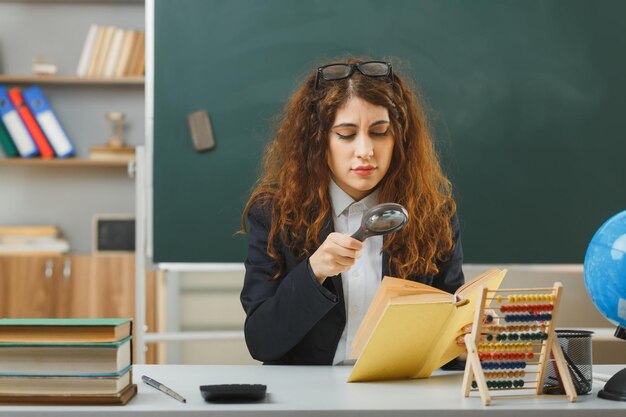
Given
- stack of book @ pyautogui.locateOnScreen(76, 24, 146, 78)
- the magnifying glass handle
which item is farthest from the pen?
stack of book @ pyautogui.locateOnScreen(76, 24, 146, 78)

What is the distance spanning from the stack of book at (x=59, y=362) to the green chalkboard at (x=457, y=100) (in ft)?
6.72

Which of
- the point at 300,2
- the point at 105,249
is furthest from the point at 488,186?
the point at 105,249

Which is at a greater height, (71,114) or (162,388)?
(71,114)

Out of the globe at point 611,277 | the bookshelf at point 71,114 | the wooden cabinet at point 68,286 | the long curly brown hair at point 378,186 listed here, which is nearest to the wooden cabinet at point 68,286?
the wooden cabinet at point 68,286

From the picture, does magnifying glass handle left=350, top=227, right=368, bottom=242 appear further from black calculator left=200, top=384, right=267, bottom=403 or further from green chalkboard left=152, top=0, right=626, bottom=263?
green chalkboard left=152, top=0, right=626, bottom=263

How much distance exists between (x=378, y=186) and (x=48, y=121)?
280 centimetres

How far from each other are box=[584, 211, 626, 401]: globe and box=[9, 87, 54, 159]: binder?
3500 millimetres

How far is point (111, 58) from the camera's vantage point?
444cm

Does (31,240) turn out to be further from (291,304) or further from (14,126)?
(291,304)

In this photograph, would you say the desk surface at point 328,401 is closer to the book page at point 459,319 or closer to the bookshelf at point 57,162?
the book page at point 459,319

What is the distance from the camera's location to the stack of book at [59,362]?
1319mm

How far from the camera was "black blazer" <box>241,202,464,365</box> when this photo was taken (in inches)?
68.1

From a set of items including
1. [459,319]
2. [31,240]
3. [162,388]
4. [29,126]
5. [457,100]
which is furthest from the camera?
[29,126]

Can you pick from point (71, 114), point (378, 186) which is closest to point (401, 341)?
point (378, 186)
